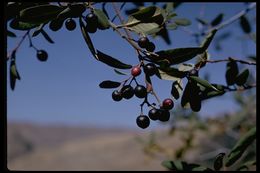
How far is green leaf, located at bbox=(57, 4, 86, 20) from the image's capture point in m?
1.65

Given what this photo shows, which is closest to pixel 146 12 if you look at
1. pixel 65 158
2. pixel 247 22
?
pixel 247 22

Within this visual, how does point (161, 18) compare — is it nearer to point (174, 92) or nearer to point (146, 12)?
point (146, 12)

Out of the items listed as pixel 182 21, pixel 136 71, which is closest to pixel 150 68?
pixel 136 71

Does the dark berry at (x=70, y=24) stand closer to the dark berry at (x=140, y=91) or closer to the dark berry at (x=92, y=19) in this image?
the dark berry at (x=92, y=19)

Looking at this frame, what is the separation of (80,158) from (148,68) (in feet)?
147

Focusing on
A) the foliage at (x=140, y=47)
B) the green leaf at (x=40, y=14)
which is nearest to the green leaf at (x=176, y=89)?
the foliage at (x=140, y=47)

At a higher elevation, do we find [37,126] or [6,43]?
[37,126]

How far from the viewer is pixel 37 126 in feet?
310

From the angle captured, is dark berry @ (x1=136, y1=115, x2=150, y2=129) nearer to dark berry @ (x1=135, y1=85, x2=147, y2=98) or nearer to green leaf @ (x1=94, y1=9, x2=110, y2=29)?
dark berry @ (x1=135, y1=85, x2=147, y2=98)

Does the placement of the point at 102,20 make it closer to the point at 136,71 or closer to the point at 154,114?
the point at 136,71

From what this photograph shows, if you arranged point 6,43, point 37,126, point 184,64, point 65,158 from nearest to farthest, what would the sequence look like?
1. point 184,64
2. point 6,43
3. point 65,158
4. point 37,126

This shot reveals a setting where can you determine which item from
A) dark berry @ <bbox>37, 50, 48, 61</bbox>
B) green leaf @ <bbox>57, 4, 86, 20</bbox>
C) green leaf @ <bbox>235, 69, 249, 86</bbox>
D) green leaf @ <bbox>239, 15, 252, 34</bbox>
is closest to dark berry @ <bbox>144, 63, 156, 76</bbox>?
green leaf @ <bbox>57, 4, 86, 20</bbox>

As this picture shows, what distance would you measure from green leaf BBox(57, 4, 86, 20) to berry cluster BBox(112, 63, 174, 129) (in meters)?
0.31

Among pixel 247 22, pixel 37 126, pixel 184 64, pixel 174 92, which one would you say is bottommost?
pixel 174 92
